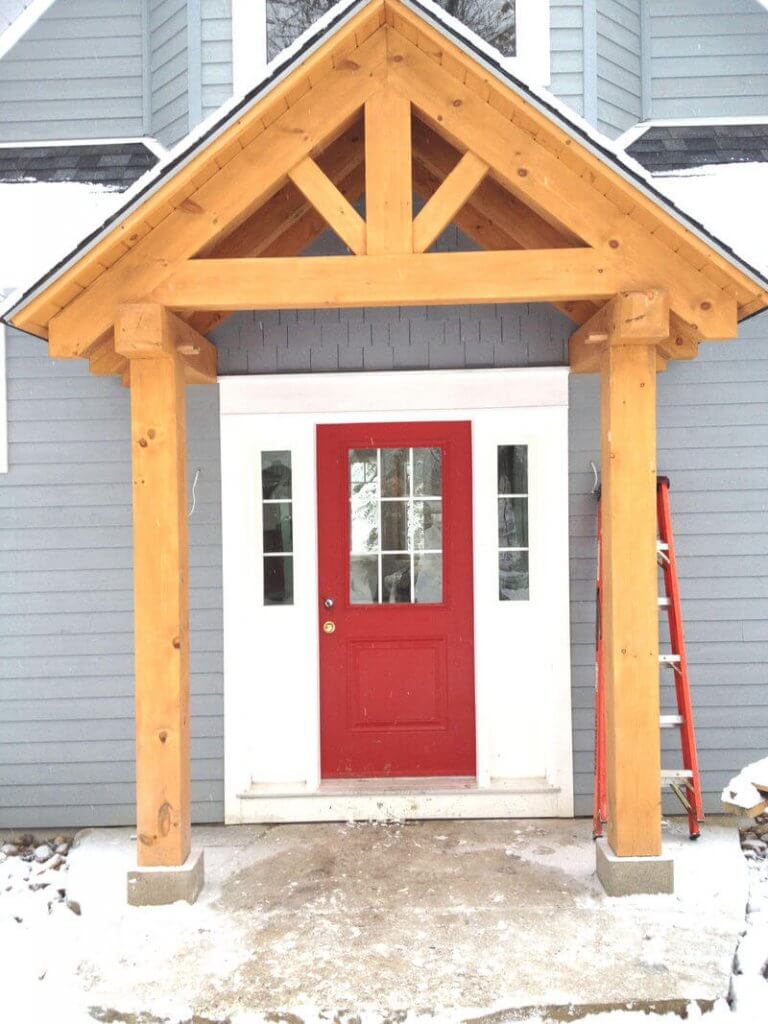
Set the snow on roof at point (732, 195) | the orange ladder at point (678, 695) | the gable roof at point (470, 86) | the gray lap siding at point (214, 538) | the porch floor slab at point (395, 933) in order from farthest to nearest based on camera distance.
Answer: the gray lap siding at point (214, 538) < the snow on roof at point (732, 195) < the orange ladder at point (678, 695) < the gable roof at point (470, 86) < the porch floor slab at point (395, 933)

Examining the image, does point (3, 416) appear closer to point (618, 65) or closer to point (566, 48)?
point (566, 48)

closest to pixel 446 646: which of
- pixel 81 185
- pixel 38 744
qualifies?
pixel 38 744

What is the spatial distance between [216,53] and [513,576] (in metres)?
3.50

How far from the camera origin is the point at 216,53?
16.2 feet

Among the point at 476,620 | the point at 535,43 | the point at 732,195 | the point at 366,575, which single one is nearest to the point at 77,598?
the point at 366,575

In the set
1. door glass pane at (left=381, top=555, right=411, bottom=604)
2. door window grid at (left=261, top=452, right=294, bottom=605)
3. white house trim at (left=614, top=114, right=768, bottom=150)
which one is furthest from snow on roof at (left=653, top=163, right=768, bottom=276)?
door window grid at (left=261, top=452, right=294, bottom=605)

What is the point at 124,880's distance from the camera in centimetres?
390

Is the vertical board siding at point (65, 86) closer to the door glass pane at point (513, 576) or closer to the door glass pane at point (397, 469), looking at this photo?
the door glass pane at point (397, 469)

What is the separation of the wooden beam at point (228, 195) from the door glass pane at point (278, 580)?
172 centimetres

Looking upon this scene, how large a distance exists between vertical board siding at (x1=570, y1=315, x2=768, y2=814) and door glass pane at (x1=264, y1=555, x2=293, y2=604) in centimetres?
157

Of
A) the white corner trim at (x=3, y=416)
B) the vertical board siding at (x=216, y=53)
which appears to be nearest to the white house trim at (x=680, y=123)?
the vertical board siding at (x=216, y=53)

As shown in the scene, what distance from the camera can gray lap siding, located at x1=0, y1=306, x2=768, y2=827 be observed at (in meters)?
4.59

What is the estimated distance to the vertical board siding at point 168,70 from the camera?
4.95m

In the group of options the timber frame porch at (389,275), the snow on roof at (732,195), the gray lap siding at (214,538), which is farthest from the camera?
the gray lap siding at (214,538)
